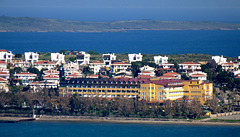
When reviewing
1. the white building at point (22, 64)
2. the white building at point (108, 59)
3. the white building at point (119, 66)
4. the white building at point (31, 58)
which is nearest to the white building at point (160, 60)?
the white building at point (119, 66)

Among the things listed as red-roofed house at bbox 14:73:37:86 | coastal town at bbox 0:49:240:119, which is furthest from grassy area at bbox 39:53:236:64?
red-roofed house at bbox 14:73:37:86

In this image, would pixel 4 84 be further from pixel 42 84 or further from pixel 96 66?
pixel 96 66

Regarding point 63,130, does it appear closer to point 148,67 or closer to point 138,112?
point 138,112

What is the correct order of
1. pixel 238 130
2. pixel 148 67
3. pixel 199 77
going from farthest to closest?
pixel 148 67
pixel 199 77
pixel 238 130

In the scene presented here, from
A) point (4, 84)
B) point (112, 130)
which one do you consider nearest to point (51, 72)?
point (4, 84)

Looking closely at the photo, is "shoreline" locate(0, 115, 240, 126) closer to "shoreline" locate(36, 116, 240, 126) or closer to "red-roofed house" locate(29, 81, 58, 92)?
"shoreline" locate(36, 116, 240, 126)

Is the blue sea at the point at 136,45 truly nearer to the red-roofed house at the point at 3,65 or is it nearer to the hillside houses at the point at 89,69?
the hillside houses at the point at 89,69

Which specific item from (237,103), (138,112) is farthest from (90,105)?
(237,103)
